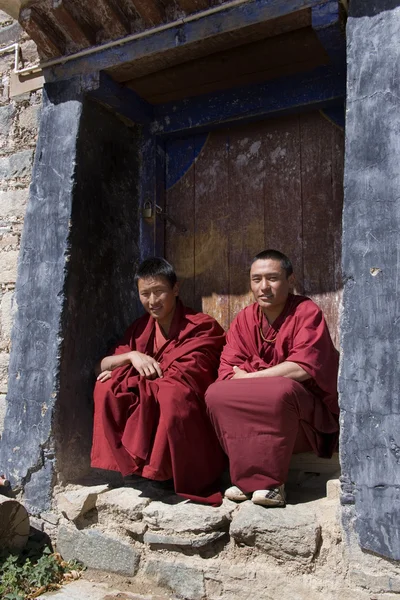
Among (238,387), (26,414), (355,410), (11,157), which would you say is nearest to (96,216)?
(11,157)

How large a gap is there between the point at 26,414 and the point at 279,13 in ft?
8.73

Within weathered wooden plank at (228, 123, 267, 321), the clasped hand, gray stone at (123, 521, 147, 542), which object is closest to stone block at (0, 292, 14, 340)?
the clasped hand

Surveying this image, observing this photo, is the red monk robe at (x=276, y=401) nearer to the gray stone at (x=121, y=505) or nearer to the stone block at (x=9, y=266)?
the gray stone at (x=121, y=505)

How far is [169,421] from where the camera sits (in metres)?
3.23

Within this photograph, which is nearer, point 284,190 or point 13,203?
point 284,190

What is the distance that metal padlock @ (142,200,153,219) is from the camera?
4293 mm

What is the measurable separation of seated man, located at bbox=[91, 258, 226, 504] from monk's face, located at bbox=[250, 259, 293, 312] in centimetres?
44

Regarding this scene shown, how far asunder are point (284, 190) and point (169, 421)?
1.70m

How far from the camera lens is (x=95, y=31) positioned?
12.6ft

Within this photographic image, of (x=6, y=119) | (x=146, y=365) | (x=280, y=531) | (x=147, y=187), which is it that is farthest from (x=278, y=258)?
(x=6, y=119)

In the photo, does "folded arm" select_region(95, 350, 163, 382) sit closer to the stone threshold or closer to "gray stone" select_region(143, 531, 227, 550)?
the stone threshold

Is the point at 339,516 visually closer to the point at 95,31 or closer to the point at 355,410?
the point at 355,410

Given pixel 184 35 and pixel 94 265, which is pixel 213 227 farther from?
pixel 184 35

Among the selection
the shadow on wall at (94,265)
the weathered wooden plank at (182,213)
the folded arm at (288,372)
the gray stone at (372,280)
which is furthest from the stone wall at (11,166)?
the gray stone at (372,280)
